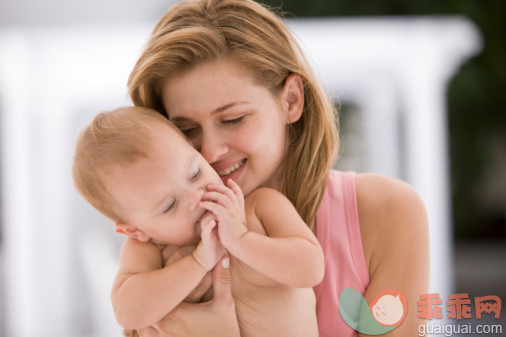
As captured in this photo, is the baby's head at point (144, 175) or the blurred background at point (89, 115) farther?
the blurred background at point (89, 115)

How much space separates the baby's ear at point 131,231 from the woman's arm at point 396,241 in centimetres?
44

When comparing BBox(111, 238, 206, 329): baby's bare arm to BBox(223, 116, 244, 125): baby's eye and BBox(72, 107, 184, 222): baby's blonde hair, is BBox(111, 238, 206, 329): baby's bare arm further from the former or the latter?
BBox(223, 116, 244, 125): baby's eye

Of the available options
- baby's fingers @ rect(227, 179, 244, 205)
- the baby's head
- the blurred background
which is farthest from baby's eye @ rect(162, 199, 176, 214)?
the blurred background

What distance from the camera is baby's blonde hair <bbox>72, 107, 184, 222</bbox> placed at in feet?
3.18

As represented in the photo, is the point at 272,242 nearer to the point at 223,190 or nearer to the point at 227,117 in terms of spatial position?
the point at 223,190

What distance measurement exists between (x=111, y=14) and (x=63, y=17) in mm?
434

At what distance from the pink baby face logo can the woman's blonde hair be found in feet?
0.63

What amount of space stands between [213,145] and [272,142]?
125 mm

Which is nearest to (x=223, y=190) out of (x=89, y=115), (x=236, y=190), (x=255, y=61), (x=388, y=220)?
(x=236, y=190)

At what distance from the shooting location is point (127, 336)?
117 centimetres

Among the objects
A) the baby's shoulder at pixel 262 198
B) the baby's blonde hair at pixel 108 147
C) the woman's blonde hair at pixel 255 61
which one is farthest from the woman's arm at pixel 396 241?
the baby's blonde hair at pixel 108 147

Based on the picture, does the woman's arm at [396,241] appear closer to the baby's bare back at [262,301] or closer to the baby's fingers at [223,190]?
the baby's bare back at [262,301]

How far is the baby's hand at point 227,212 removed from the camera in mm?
936

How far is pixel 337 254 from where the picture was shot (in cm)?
111
